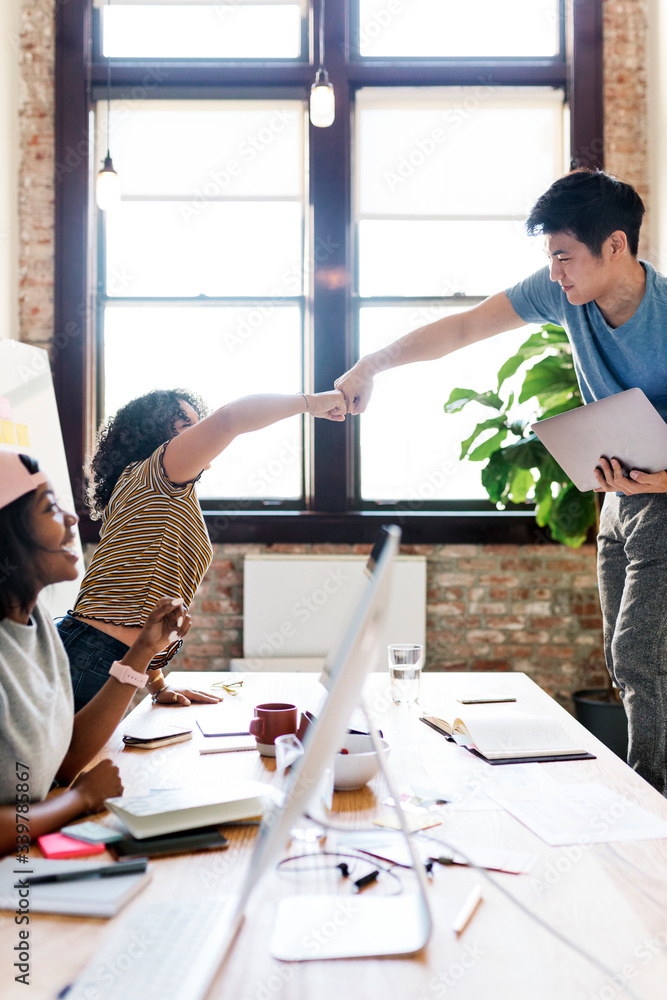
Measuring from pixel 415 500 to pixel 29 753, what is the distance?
8.50ft

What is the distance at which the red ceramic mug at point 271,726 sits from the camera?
3.82 feet

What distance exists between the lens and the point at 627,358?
5.64 feet

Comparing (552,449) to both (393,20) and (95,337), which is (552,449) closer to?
(95,337)

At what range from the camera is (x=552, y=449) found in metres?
1.79

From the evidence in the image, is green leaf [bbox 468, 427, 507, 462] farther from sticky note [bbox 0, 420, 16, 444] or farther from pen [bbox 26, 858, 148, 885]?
pen [bbox 26, 858, 148, 885]

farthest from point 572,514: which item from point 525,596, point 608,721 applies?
point 608,721

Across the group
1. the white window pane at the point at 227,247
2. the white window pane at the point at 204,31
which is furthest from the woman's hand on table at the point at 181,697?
the white window pane at the point at 204,31

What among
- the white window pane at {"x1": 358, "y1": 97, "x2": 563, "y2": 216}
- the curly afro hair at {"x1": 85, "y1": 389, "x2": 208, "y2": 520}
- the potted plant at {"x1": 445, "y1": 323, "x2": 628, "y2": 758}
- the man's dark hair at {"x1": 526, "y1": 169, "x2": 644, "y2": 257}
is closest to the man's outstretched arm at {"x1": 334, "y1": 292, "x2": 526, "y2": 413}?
the man's dark hair at {"x1": 526, "y1": 169, "x2": 644, "y2": 257}

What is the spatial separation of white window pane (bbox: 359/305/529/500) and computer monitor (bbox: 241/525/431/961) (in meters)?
2.71

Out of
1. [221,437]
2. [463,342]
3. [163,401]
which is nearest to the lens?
[221,437]

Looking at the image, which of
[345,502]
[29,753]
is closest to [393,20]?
[345,502]

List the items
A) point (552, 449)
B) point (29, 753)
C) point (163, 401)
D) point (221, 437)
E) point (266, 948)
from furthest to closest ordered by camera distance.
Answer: point (163, 401)
point (552, 449)
point (221, 437)
point (29, 753)
point (266, 948)

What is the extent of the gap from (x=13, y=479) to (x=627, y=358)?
4.40 ft

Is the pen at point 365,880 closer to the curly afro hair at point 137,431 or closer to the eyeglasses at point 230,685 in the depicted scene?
the eyeglasses at point 230,685
